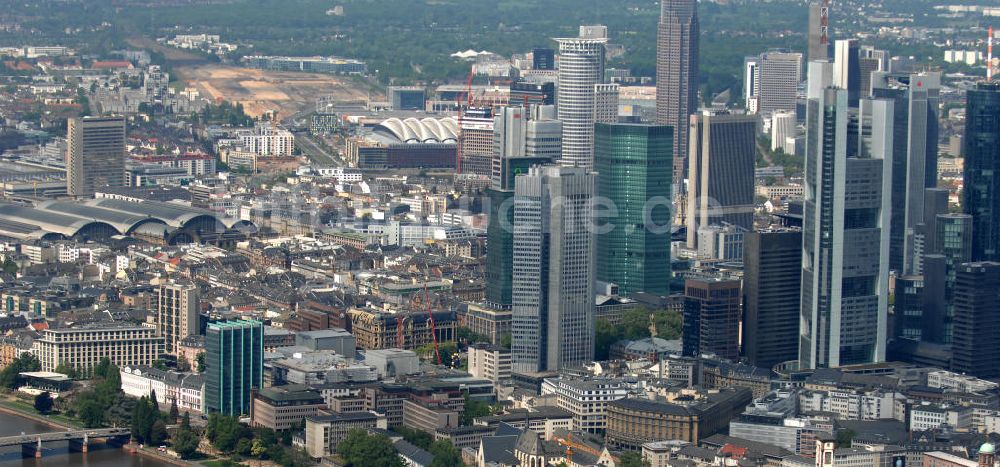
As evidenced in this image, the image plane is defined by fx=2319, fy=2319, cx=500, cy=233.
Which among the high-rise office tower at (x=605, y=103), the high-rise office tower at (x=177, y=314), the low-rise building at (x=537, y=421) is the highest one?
the high-rise office tower at (x=605, y=103)

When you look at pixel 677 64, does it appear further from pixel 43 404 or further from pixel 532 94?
pixel 43 404

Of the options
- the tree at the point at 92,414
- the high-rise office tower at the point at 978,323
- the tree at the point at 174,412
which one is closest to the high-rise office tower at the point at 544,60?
the high-rise office tower at the point at 978,323

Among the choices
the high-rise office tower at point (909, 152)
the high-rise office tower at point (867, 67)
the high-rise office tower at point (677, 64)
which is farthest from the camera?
the high-rise office tower at point (677, 64)

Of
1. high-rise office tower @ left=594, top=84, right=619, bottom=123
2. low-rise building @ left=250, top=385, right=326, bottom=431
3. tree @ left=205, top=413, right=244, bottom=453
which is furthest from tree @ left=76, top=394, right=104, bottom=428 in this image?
high-rise office tower @ left=594, top=84, right=619, bottom=123

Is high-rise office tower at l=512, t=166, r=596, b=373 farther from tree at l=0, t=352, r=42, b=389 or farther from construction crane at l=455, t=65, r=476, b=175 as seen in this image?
construction crane at l=455, t=65, r=476, b=175

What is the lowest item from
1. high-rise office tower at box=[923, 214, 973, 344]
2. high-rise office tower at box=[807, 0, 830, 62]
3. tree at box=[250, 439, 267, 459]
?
tree at box=[250, 439, 267, 459]

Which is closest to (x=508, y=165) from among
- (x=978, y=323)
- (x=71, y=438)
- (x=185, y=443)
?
(x=978, y=323)

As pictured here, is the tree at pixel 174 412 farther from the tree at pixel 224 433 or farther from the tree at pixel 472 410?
the tree at pixel 472 410
